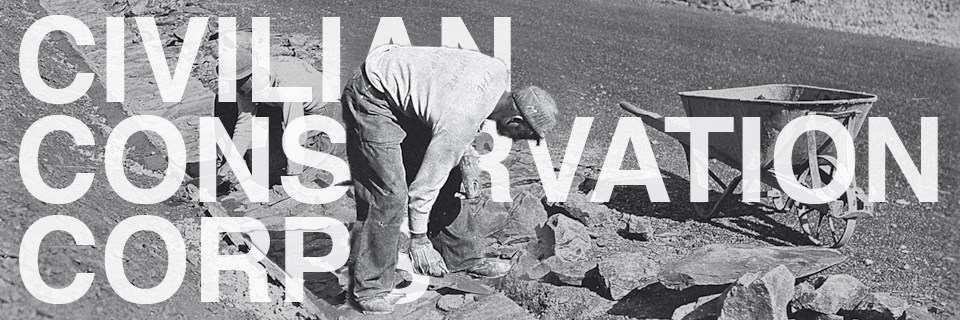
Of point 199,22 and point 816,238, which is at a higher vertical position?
point 199,22

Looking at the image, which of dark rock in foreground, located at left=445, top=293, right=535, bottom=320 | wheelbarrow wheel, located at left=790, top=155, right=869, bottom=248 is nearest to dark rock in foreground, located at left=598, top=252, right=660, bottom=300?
dark rock in foreground, located at left=445, top=293, right=535, bottom=320

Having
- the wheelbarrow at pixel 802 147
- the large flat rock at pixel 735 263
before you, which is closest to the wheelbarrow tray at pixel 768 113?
the wheelbarrow at pixel 802 147

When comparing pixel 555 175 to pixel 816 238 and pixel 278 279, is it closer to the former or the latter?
pixel 816 238

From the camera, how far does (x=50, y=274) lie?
14.0ft

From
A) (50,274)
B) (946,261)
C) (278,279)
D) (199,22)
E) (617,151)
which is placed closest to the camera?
(50,274)

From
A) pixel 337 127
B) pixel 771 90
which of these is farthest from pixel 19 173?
pixel 771 90

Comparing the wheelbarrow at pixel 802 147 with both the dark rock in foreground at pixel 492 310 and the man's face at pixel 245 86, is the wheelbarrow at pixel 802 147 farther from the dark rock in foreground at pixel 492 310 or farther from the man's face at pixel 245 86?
the man's face at pixel 245 86

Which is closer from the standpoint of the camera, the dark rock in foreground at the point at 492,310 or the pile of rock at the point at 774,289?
the pile of rock at the point at 774,289

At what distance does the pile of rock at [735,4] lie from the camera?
15.6 metres

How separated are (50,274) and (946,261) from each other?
5025 millimetres

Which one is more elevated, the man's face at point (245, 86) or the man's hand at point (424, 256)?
the man's face at point (245, 86)

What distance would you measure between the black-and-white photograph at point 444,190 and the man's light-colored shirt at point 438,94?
1cm

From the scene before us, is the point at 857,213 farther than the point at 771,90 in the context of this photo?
No

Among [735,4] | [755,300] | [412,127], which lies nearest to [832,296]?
[755,300]
